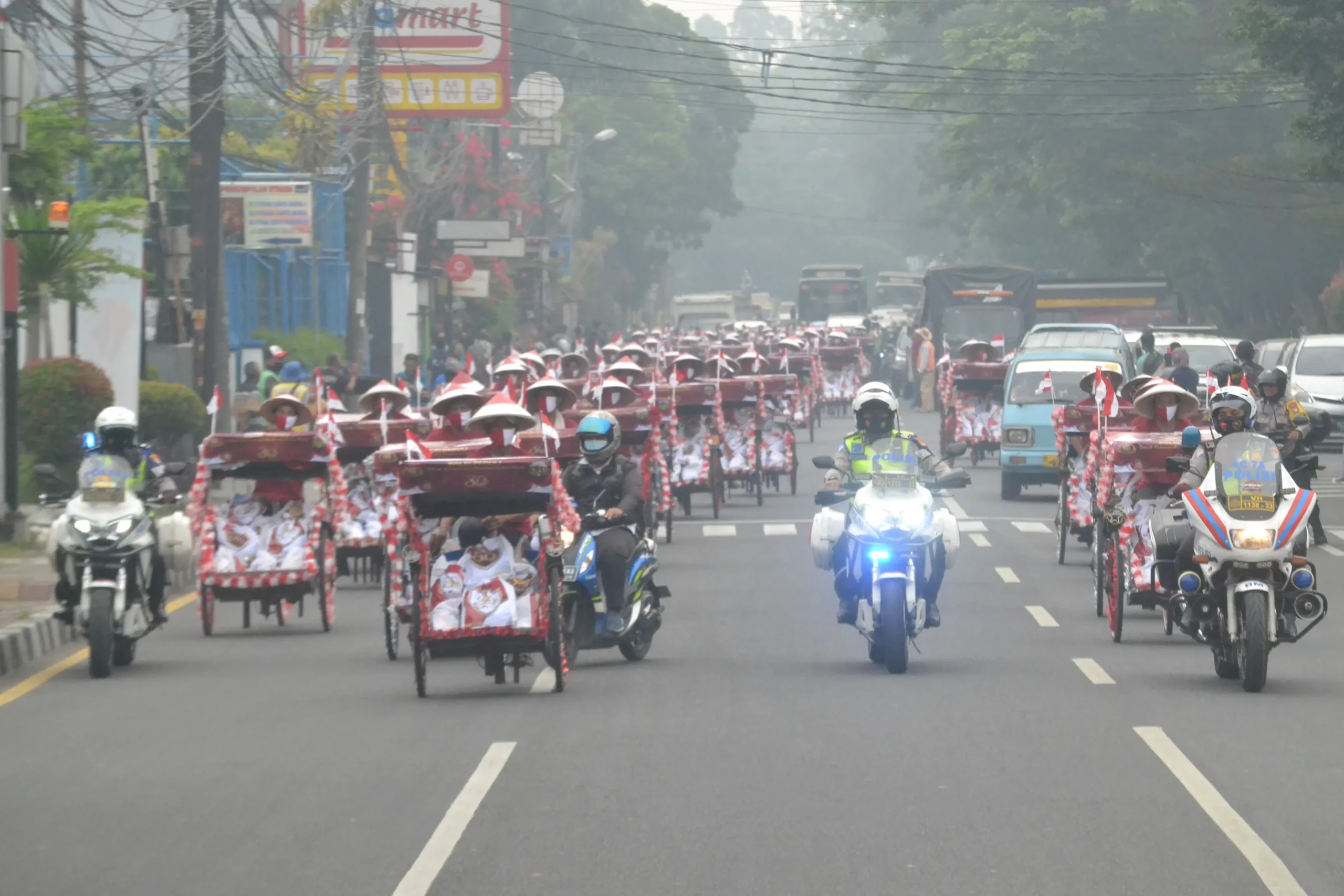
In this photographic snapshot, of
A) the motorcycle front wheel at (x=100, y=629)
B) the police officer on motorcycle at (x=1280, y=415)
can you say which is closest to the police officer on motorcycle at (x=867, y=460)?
the motorcycle front wheel at (x=100, y=629)

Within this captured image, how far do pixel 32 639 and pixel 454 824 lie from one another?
22.6ft

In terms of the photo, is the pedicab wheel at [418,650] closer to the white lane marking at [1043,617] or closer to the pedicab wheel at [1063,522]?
the white lane marking at [1043,617]

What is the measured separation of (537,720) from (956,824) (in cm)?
336

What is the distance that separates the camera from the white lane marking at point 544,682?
1288 cm

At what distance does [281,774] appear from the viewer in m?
10.2

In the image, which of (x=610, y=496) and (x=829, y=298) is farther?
(x=829, y=298)

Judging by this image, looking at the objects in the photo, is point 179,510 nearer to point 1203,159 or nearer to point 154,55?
point 154,55

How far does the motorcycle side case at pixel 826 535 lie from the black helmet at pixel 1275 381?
7.69m

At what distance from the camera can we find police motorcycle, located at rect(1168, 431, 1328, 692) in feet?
40.2

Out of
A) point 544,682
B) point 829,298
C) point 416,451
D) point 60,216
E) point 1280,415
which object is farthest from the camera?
point 829,298

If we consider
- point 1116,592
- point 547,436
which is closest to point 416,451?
point 547,436

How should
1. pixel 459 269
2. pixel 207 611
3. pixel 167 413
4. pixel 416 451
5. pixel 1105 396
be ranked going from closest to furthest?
1. pixel 416 451
2. pixel 207 611
3. pixel 1105 396
4. pixel 167 413
5. pixel 459 269

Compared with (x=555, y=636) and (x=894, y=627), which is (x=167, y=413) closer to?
(x=555, y=636)

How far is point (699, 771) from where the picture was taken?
10062mm
